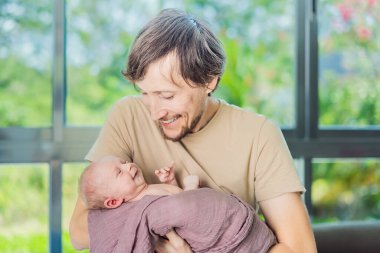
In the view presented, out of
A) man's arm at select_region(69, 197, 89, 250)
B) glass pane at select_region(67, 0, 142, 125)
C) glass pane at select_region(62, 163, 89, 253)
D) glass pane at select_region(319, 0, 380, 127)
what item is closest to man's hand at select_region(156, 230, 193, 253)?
man's arm at select_region(69, 197, 89, 250)

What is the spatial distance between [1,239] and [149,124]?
1293 millimetres

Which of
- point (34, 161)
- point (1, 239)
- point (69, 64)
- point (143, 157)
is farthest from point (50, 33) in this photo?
point (143, 157)

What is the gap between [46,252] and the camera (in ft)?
9.39

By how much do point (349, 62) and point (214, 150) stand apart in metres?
1.79

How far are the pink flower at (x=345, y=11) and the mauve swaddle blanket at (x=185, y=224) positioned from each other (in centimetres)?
203

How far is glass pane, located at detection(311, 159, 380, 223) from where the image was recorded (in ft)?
11.0

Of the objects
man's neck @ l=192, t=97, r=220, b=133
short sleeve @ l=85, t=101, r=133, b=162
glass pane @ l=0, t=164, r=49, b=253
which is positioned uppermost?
man's neck @ l=192, t=97, r=220, b=133

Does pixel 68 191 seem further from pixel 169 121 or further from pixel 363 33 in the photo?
pixel 363 33

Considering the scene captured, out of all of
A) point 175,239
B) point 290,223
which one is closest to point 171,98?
point 175,239

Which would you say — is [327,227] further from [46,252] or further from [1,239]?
[1,239]

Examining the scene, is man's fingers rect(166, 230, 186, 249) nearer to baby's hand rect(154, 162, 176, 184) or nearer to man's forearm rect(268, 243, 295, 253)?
baby's hand rect(154, 162, 176, 184)

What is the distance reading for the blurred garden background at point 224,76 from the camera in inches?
113

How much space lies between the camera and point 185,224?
165 cm

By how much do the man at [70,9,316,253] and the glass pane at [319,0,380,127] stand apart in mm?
1545
